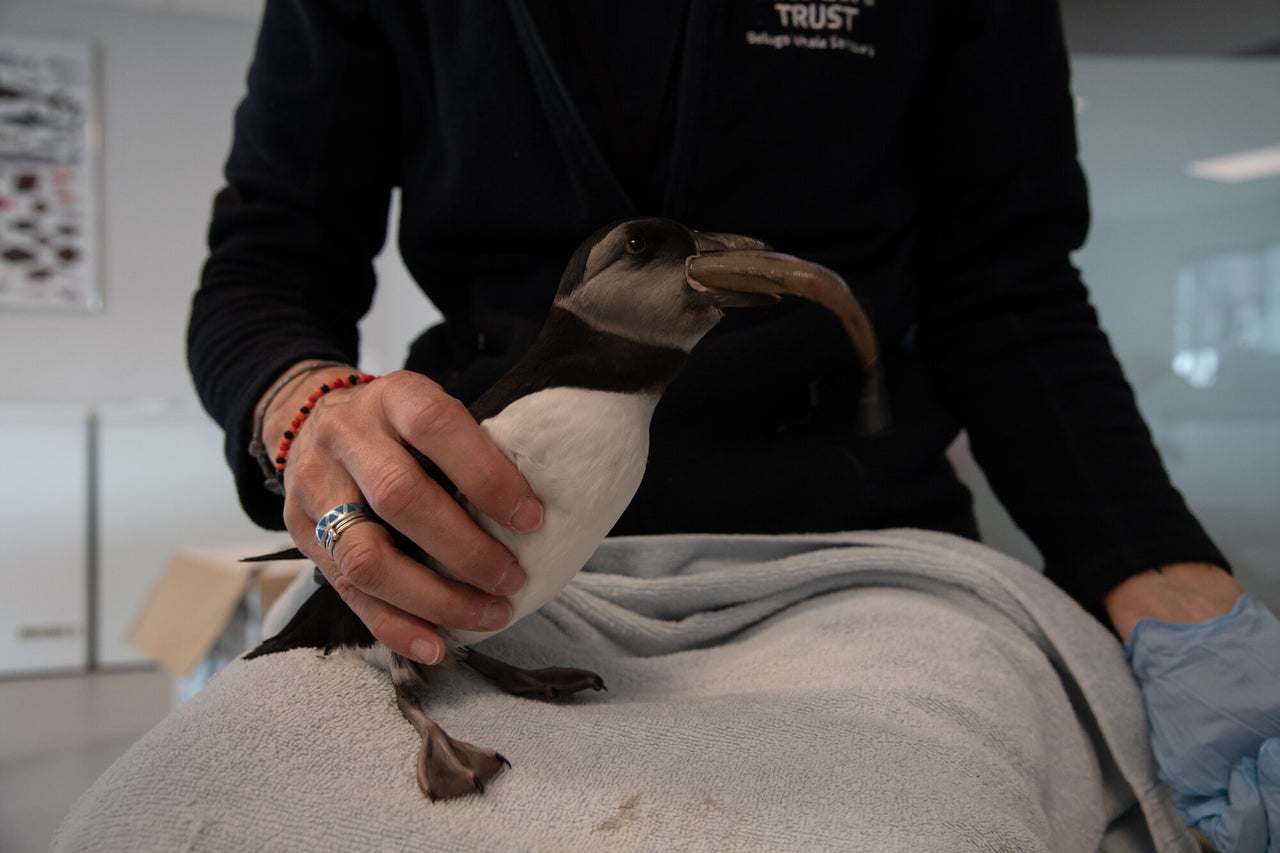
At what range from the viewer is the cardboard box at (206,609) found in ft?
4.38

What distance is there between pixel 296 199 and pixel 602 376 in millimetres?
467

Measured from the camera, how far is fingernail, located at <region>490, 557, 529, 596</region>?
476 mm

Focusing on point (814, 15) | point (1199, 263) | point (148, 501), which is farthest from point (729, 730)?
point (148, 501)

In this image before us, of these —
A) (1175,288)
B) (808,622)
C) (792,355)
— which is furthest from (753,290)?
(1175,288)

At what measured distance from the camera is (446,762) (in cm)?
46

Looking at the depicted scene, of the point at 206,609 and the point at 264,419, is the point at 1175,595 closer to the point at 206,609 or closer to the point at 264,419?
the point at 264,419

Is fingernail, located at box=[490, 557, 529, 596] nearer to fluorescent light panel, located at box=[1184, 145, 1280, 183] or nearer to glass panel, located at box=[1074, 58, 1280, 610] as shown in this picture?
glass panel, located at box=[1074, 58, 1280, 610]

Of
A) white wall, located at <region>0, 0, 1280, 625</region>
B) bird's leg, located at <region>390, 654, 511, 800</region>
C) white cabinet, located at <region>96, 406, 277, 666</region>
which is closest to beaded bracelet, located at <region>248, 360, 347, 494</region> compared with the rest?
bird's leg, located at <region>390, 654, 511, 800</region>

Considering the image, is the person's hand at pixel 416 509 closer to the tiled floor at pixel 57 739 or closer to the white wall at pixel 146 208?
the tiled floor at pixel 57 739

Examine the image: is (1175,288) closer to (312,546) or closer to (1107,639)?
(1107,639)

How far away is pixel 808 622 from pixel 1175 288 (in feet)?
3.68

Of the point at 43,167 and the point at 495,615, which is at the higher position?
the point at 43,167

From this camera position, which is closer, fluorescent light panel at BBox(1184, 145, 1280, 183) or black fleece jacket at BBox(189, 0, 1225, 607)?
black fleece jacket at BBox(189, 0, 1225, 607)

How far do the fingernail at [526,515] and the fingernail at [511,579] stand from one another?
2 centimetres
